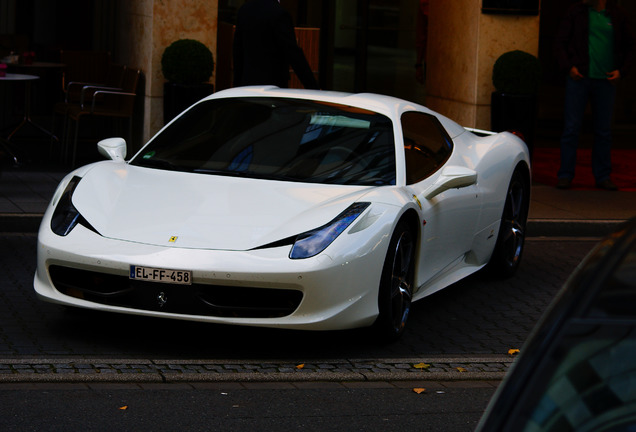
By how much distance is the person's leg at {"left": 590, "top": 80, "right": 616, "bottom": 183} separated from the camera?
40.2 ft

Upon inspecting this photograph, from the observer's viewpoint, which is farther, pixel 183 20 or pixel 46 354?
pixel 183 20

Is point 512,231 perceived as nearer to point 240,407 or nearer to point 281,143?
point 281,143

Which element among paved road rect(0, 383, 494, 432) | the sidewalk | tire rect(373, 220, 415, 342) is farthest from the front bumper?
the sidewalk

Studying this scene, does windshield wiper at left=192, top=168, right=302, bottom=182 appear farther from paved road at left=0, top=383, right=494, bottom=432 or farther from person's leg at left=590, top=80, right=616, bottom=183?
person's leg at left=590, top=80, right=616, bottom=183

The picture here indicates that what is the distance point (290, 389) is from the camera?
5414 mm

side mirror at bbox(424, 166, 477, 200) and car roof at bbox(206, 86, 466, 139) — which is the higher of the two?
car roof at bbox(206, 86, 466, 139)

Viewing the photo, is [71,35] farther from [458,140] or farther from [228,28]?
[458,140]

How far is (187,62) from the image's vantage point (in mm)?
12773

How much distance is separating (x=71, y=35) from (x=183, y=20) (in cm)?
254

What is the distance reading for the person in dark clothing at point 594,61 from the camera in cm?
1206

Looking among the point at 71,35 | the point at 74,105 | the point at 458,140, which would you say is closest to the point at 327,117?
the point at 458,140

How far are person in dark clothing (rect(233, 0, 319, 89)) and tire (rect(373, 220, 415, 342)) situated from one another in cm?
407

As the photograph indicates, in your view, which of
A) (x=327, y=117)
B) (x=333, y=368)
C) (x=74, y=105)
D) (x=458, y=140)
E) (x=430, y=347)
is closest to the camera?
(x=333, y=368)

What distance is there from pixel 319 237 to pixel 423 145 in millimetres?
1613
